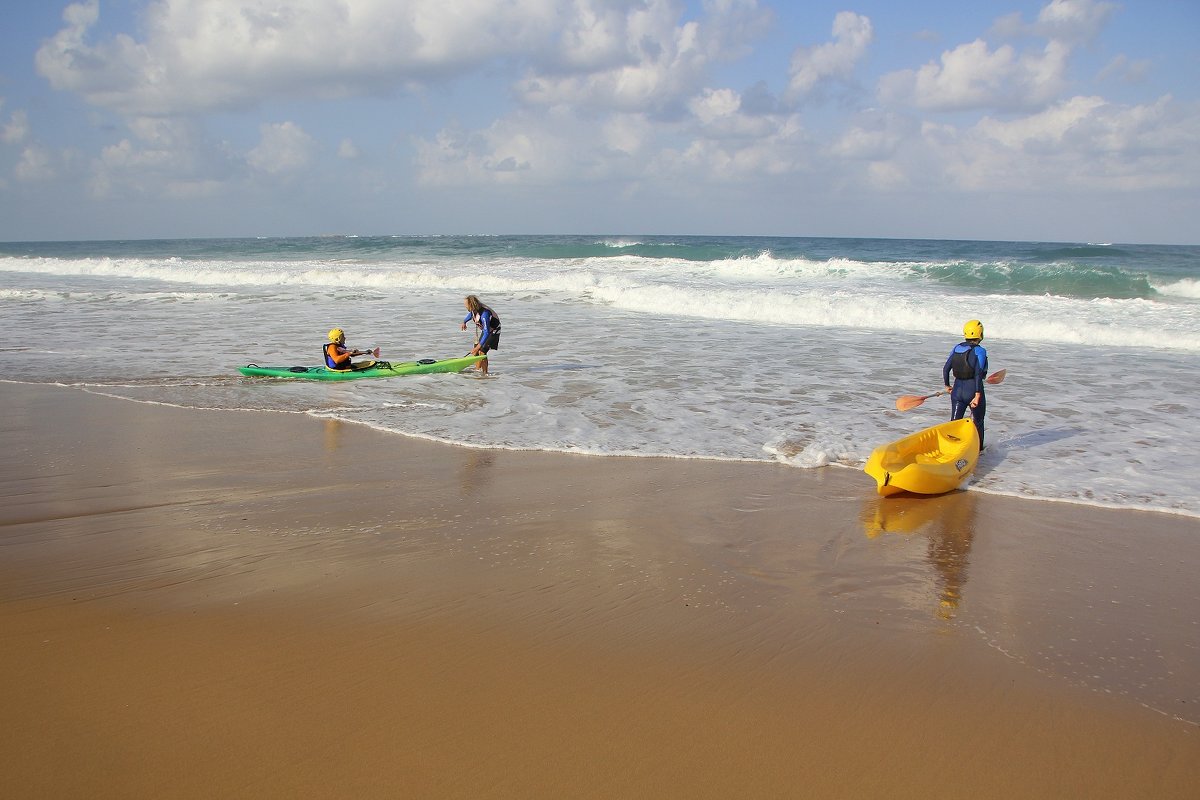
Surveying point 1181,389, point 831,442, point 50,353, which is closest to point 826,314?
point 1181,389

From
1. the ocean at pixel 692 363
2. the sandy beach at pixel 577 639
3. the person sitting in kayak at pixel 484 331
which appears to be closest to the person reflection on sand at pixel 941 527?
the sandy beach at pixel 577 639

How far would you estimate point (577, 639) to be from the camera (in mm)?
4141

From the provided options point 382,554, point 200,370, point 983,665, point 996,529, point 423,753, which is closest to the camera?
point 423,753

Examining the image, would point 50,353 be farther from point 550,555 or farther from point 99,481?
point 550,555

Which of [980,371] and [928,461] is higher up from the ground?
[980,371]

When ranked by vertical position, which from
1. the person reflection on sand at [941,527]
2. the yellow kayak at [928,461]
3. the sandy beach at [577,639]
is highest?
the yellow kayak at [928,461]

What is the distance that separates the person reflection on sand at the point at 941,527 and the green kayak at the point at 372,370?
23.9 ft

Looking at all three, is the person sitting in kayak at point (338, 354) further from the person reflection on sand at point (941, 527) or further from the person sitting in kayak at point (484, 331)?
the person reflection on sand at point (941, 527)

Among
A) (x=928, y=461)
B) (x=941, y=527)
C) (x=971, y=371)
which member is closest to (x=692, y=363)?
(x=971, y=371)

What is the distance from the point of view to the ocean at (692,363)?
8539 millimetres

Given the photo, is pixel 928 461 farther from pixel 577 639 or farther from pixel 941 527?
pixel 577 639

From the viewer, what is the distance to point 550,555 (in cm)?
530

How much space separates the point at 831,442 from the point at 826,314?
13.0m

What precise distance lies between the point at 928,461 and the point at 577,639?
4502 mm
